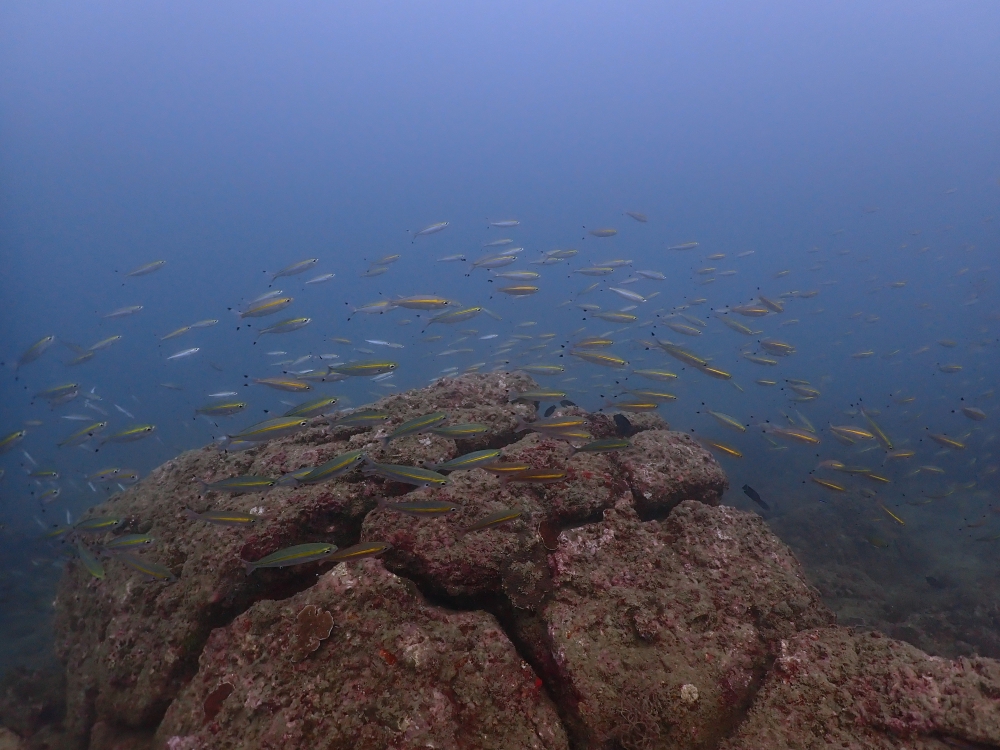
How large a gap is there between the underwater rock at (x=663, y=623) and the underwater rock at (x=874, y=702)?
22 cm

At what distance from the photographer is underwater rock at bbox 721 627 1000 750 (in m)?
2.68

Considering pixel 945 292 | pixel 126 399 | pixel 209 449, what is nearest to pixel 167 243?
pixel 126 399

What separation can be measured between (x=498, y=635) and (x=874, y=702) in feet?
8.30

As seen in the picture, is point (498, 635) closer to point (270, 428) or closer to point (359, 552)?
point (359, 552)

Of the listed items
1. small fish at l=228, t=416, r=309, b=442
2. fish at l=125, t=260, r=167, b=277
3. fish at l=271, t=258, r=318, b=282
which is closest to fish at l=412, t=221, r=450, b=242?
fish at l=271, t=258, r=318, b=282

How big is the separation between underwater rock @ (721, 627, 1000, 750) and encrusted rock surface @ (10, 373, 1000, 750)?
0.04 ft

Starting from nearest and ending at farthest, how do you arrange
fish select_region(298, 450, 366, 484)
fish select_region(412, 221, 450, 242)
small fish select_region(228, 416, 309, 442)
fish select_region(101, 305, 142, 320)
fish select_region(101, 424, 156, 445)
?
fish select_region(298, 450, 366, 484) < small fish select_region(228, 416, 309, 442) < fish select_region(101, 424, 156, 445) < fish select_region(101, 305, 142, 320) < fish select_region(412, 221, 450, 242)

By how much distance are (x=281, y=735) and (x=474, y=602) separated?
62.9 inches

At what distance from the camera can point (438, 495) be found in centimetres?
428

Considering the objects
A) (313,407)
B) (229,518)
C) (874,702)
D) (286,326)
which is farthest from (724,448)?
(286,326)

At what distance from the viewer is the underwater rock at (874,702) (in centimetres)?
268

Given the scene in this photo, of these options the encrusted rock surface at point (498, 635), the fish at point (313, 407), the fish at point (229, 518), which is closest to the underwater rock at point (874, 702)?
the encrusted rock surface at point (498, 635)

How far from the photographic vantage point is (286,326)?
693cm

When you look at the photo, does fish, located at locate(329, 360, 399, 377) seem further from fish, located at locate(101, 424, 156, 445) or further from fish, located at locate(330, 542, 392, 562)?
fish, located at locate(101, 424, 156, 445)
